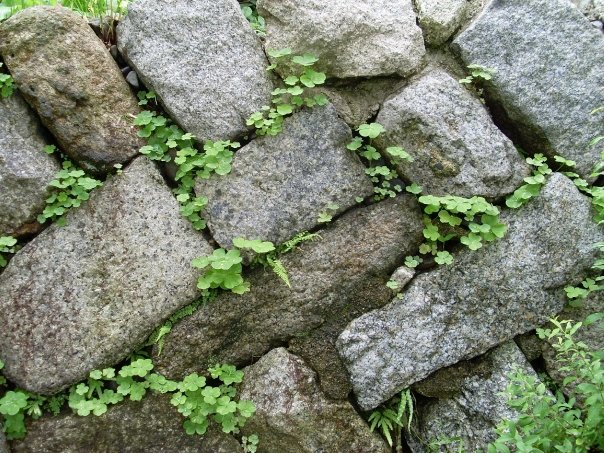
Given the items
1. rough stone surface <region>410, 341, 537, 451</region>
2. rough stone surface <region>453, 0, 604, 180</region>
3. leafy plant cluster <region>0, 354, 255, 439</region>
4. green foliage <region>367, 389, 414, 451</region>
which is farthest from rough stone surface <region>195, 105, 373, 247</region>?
rough stone surface <region>410, 341, 537, 451</region>

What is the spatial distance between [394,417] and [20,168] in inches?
99.6

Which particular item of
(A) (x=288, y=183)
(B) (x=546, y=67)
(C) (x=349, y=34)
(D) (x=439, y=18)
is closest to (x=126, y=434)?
(A) (x=288, y=183)

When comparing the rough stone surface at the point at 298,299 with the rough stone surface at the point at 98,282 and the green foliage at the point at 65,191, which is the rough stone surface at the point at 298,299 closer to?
the rough stone surface at the point at 98,282

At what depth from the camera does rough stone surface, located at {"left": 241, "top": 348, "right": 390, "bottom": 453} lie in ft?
10.1

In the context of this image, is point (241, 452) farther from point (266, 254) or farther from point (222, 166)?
point (222, 166)

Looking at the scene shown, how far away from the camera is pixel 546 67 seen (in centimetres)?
337

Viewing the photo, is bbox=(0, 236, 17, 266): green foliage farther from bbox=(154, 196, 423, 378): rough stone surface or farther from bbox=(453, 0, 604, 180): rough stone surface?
bbox=(453, 0, 604, 180): rough stone surface

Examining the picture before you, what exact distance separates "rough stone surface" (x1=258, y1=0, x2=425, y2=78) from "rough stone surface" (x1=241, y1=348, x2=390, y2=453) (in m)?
1.82

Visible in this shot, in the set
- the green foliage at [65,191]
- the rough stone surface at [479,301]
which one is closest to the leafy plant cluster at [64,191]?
the green foliage at [65,191]

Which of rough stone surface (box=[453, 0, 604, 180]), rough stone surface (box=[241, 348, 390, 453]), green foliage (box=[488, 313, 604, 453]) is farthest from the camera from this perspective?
rough stone surface (box=[453, 0, 604, 180])

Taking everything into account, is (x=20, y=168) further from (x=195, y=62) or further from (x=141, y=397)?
(x=141, y=397)

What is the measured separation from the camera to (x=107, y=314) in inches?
121

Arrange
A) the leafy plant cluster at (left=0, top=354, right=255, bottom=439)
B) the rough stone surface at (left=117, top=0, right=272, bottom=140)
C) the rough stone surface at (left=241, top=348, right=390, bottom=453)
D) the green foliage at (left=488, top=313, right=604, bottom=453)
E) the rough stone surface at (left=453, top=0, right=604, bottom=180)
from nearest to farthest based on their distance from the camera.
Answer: the green foliage at (left=488, top=313, right=604, bottom=453) < the leafy plant cluster at (left=0, top=354, right=255, bottom=439) < the rough stone surface at (left=241, top=348, right=390, bottom=453) < the rough stone surface at (left=117, top=0, right=272, bottom=140) < the rough stone surface at (left=453, top=0, right=604, bottom=180)

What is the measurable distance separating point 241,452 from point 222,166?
167cm
